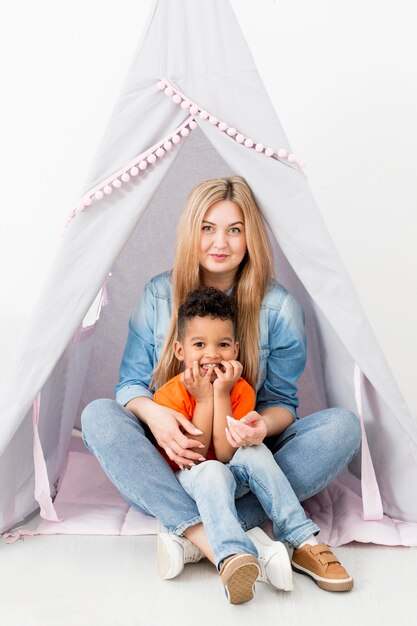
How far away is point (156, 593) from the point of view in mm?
1839

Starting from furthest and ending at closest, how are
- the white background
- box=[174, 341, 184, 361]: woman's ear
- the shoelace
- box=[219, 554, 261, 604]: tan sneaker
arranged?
the white background < box=[174, 341, 184, 361]: woman's ear < the shoelace < box=[219, 554, 261, 604]: tan sneaker

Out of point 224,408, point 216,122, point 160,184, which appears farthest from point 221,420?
point 216,122

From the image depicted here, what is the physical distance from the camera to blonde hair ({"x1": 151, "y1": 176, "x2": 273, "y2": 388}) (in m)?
2.20

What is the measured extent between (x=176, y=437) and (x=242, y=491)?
0.20 metres

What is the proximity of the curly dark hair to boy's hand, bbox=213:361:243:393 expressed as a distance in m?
0.13

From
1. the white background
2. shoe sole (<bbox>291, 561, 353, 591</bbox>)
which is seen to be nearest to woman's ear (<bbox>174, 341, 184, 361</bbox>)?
shoe sole (<bbox>291, 561, 353, 591</bbox>)

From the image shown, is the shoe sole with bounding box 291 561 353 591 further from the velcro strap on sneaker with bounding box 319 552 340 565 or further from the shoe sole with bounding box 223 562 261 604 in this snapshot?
the shoe sole with bounding box 223 562 261 604

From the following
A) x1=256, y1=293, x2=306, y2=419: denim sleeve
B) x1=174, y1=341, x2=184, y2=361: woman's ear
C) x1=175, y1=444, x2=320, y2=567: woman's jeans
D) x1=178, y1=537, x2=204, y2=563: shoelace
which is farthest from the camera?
x1=256, y1=293, x2=306, y2=419: denim sleeve

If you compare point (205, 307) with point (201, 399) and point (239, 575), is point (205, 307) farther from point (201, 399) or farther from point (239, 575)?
point (239, 575)

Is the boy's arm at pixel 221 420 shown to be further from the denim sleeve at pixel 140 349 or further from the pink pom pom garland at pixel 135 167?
the pink pom pom garland at pixel 135 167

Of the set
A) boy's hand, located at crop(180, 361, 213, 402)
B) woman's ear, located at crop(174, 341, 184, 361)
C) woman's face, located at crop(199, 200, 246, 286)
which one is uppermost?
woman's face, located at crop(199, 200, 246, 286)

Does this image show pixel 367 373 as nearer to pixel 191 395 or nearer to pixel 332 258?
pixel 332 258

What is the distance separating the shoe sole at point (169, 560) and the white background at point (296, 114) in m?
1.57

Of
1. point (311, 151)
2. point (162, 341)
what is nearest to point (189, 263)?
point (162, 341)
